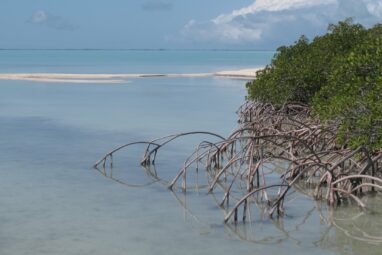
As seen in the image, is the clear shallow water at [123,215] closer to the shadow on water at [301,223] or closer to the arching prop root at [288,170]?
the shadow on water at [301,223]

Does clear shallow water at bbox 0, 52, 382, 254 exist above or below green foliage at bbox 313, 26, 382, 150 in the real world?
below

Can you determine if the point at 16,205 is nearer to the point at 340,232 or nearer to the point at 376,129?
the point at 340,232

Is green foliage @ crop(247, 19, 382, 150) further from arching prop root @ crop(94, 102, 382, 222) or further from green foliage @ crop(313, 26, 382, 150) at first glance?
arching prop root @ crop(94, 102, 382, 222)

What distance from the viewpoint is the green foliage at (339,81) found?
408 inches

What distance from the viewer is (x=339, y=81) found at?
12.1m

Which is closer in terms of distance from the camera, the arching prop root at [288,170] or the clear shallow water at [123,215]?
the clear shallow water at [123,215]

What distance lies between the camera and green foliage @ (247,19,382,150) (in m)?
10.4

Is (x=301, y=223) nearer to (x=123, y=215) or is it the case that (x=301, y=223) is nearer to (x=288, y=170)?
(x=288, y=170)

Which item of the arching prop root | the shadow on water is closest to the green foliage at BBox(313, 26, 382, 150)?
the arching prop root

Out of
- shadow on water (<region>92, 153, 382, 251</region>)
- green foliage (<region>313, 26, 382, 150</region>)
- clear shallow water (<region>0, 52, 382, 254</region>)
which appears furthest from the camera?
green foliage (<region>313, 26, 382, 150</region>)

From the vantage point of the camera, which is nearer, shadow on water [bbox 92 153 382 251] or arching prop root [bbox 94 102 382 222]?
shadow on water [bbox 92 153 382 251]

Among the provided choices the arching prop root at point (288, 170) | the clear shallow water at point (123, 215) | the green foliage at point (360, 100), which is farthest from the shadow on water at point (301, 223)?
the green foliage at point (360, 100)

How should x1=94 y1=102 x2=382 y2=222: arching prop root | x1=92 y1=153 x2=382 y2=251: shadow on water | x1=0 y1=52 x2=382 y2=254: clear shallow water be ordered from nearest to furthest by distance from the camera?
1. x1=0 y1=52 x2=382 y2=254: clear shallow water
2. x1=92 y1=153 x2=382 y2=251: shadow on water
3. x1=94 y1=102 x2=382 y2=222: arching prop root

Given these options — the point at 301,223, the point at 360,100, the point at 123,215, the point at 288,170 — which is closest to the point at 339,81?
the point at 360,100
